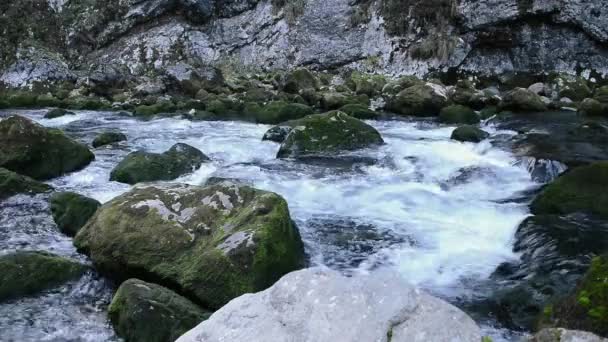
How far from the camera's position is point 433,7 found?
96.7ft

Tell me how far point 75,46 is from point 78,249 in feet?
109

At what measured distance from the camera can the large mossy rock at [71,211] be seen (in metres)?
7.00

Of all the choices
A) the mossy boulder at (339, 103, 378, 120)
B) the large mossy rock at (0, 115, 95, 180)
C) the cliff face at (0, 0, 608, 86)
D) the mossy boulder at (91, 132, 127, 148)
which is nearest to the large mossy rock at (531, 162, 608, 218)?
the large mossy rock at (0, 115, 95, 180)

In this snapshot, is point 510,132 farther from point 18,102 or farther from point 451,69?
point 18,102

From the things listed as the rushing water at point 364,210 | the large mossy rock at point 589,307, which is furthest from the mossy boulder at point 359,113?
the large mossy rock at point 589,307

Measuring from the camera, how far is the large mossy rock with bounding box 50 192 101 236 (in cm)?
700

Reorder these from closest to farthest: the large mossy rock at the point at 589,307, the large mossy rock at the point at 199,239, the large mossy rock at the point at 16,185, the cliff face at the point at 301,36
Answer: the large mossy rock at the point at 589,307 < the large mossy rock at the point at 199,239 < the large mossy rock at the point at 16,185 < the cliff face at the point at 301,36

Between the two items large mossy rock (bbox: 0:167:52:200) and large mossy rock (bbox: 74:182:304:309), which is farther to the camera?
large mossy rock (bbox: 0:167:52:200)

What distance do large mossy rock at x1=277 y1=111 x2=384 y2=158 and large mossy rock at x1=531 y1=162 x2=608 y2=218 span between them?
4.80 meters

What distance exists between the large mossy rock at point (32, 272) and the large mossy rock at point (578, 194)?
21.4 ft

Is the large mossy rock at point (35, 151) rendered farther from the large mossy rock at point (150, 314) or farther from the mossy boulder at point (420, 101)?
the mossy boulder at point (420, 101)

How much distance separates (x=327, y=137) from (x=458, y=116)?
252 inches

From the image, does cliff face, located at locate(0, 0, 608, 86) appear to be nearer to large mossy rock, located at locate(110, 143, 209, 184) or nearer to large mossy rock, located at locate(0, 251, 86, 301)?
large mossy rock, located at locate(110, 143, 209, 184)

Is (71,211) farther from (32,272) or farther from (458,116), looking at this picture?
(458,116)
